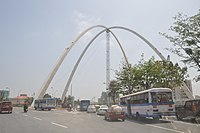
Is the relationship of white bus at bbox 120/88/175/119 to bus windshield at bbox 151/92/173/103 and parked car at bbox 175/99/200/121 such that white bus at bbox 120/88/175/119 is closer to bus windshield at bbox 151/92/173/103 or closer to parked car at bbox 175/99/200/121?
bus windshield at bbox 151/92/173/103

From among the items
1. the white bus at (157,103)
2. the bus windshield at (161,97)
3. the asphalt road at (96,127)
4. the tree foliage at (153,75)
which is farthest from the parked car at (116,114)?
the tree foliage at (153,75)

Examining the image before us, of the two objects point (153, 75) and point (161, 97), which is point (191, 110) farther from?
point (153, 75)

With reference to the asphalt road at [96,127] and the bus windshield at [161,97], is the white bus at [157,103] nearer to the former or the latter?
the bus windshield at [161,97]

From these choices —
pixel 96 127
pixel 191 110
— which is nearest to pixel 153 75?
pixel 191 110

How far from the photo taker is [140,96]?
73.9 feet

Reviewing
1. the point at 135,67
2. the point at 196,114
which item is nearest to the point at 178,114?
the point at 196,114

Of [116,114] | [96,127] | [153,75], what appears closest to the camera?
[96,127]

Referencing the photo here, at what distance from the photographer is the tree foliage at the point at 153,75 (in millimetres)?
32719

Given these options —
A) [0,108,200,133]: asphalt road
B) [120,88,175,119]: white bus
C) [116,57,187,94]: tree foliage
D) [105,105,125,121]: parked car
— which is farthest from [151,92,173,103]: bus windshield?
[116,57,187,94]: tree foliage

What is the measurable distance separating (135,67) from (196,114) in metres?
20.1

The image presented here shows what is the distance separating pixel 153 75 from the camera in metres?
34.2

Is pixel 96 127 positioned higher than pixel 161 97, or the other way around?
pixel 161 97

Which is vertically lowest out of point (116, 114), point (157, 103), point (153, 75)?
point (116, 114)

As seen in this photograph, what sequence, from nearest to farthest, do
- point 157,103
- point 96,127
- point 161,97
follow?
point 96,127
point 157,103
point 161,97
